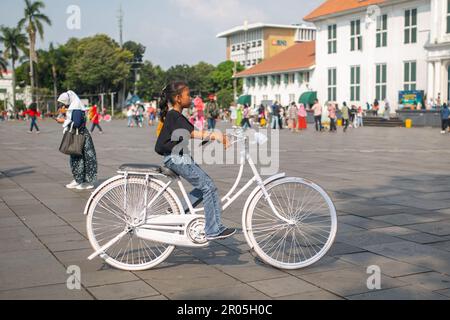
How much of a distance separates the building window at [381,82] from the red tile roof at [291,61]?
42.5ft

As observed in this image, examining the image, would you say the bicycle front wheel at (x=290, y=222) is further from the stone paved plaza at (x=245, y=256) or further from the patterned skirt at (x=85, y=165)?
the patterned skirt at (x=85, y=165)

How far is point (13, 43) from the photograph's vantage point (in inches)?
3071

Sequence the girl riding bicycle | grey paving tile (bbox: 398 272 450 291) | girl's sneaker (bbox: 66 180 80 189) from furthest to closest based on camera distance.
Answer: girl's sneaker (bbox: 66 180 80 189), the girl riding bicycle, grey paving tile (bbox: 398 272 450 291)

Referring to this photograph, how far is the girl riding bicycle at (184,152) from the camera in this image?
4.87 metres

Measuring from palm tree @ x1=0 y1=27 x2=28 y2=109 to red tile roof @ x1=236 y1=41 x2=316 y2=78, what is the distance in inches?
1151

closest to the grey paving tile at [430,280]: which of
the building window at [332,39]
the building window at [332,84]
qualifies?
the building window at [332,39]

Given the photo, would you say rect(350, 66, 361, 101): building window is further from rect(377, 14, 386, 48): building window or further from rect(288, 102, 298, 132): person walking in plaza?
rect(288, 102, 298, 132): person walking in plaza

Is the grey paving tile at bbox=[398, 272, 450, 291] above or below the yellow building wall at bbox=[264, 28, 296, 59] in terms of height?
below

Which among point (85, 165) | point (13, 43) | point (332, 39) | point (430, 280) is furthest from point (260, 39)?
point (430, 280)

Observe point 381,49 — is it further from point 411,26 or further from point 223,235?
point 223,235

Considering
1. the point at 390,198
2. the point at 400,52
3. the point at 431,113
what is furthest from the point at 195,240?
the point at 400,52

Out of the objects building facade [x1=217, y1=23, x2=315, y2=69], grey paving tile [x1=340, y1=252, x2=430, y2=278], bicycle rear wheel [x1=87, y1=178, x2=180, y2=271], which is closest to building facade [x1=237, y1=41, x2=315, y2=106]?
building facade [x1=217, y1=23, x2=315, y2=69]

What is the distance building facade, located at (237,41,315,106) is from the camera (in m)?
62.3
